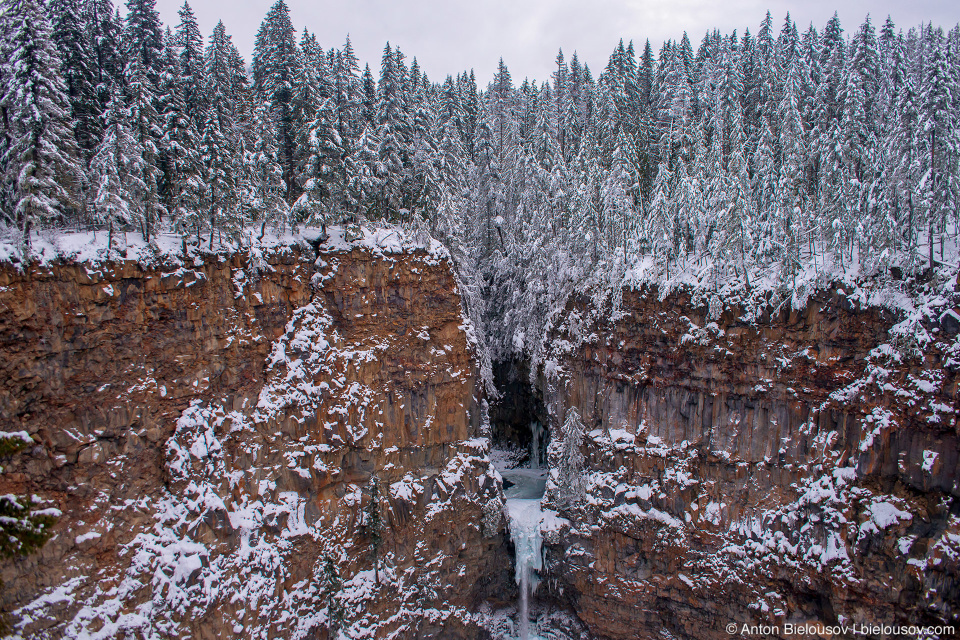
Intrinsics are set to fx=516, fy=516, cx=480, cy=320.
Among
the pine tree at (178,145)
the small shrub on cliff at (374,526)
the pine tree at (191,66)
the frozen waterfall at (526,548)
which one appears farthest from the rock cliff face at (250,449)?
the pine tree at (191,66)

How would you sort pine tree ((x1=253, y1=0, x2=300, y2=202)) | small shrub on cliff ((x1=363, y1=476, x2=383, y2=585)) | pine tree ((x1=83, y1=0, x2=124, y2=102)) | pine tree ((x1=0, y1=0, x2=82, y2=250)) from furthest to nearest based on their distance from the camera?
pine tree ((x1=253, y1=0, x2=300, y2=202)), small shrub on cliff ((x1=363, y1=476, x2=383, y2=585)), pine tree ((x1=83, y1=0, x2=124, y2=102)), pine tree ((x1=0, y1=0, x2=82, y2=250))

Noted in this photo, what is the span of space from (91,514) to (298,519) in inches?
301

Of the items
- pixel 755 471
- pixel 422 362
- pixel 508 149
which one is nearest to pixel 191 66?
pixel 422 362

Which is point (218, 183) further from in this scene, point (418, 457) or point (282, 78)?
point (418, 457)

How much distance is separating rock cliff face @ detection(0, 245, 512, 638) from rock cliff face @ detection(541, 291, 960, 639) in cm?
630

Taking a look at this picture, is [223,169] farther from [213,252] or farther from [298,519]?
[298,519]

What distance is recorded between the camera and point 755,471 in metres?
24.3

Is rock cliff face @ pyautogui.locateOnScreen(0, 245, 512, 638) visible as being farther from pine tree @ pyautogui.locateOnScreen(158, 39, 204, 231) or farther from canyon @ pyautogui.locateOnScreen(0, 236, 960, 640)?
pine tree @ pyautogui.locateOnScreen(158, 39, 204, 231)

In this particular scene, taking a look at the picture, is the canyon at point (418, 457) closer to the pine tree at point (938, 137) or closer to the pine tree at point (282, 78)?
the pine tree at point (938, 137)

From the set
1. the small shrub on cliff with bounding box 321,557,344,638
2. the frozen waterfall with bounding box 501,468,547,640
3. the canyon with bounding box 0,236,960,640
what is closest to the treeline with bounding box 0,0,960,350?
the canyon with bounding box 0,236,960,640

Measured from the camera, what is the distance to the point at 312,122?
1045 inches

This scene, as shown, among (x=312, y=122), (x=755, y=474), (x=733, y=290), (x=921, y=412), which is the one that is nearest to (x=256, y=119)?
(x=312, y=122)

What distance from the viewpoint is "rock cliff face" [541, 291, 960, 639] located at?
2038 centimetres

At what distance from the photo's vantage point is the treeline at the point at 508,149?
21078mm
